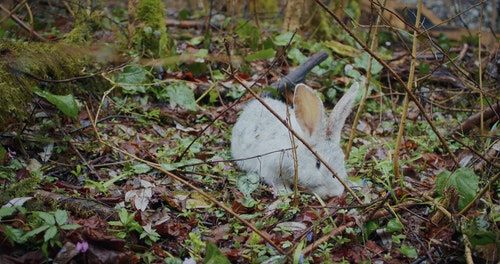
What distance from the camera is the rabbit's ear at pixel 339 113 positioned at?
3.99 meters

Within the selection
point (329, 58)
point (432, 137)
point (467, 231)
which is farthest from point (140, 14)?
point (467, 231)

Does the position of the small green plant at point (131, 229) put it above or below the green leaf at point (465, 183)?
below

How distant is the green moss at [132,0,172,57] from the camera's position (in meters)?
5.43

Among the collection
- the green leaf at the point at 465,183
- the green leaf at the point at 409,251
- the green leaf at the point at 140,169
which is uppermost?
the green leaf at the point at 465,183

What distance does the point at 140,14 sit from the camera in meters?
5.56

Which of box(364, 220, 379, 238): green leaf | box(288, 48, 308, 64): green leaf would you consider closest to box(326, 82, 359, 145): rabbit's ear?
box(364, 220, 379, 238): green leaf

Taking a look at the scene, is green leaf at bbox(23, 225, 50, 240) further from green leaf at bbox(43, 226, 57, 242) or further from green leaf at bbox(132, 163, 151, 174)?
green leaf at bbox(132, 163, 151, 174)

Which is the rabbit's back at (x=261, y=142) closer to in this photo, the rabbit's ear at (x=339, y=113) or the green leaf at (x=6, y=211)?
the rabbit's ear at (x=339, y=113)

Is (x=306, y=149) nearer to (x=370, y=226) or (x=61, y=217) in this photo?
(x=370, y=226)

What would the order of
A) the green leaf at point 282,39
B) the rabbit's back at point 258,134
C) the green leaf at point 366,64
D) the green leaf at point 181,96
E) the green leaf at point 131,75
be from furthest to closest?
the green leaf at point 282,39 < the green leaf at point 366,64 < the green leaf at point 181,96 < the green leaf at point 131,75 < the rabbit's back at point 258,134

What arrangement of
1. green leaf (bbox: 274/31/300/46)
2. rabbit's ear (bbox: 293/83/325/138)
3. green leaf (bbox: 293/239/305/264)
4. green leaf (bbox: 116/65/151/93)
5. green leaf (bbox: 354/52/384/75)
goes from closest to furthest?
green leaf (bbox: 293/239/305/264) < rabbit's ear (bbox: 293/83/325/138) < green leaf (bbox: 116/65/151/93) < green leaf (bbox: 354/52/384/75) < green leaf (bbox: 274/31/300/46)

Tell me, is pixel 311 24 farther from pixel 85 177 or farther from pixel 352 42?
pixel 85 177

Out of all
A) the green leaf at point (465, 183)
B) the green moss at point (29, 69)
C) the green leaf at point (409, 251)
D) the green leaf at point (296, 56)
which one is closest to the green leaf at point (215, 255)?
the green leaf at point (409, 251)

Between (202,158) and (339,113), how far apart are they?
1.21 metres
